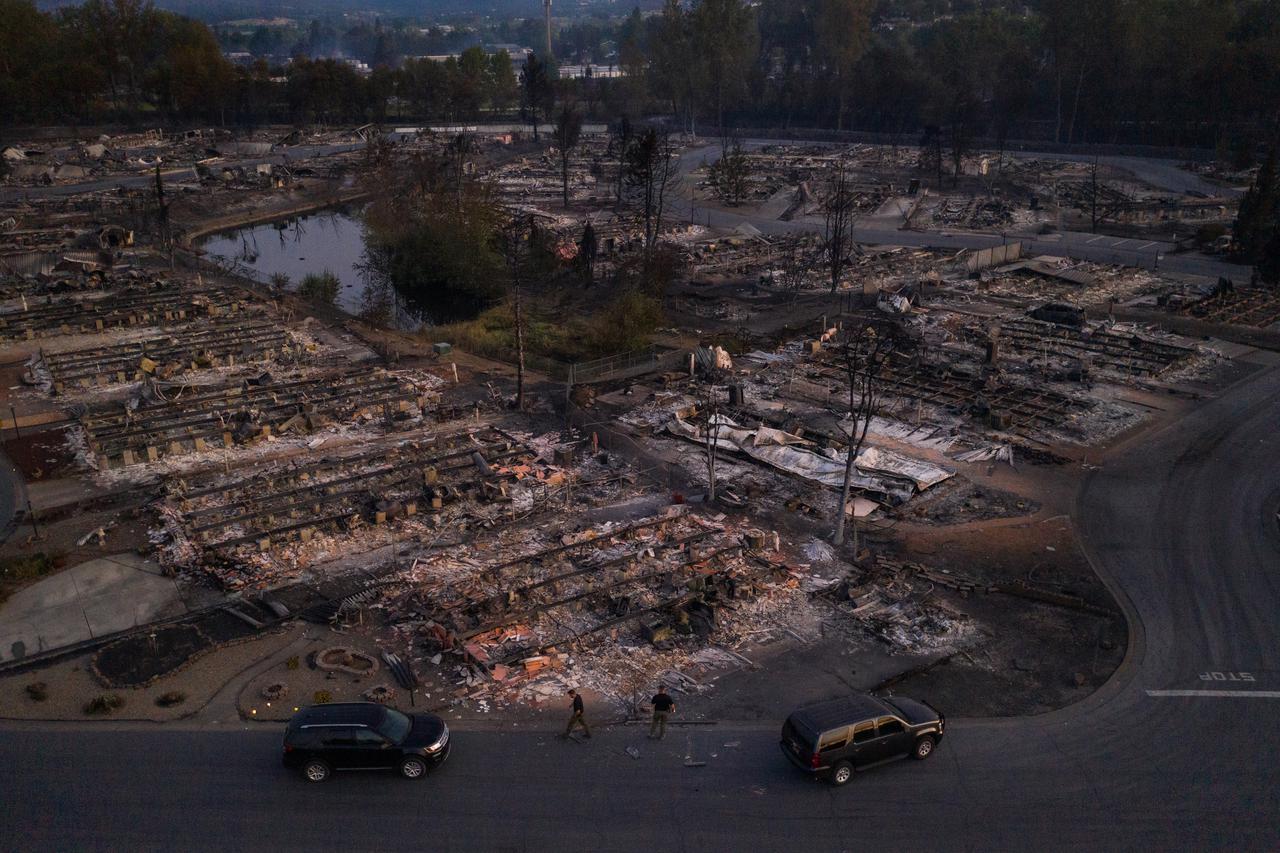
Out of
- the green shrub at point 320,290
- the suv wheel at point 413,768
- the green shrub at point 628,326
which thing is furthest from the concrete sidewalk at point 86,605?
the green shrub at point 320,290

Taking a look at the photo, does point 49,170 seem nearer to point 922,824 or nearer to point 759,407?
point 759,407

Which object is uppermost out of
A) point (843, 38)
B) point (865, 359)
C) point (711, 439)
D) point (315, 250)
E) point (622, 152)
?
point (843, 38)

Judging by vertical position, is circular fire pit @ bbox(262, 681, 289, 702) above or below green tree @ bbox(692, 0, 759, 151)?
below

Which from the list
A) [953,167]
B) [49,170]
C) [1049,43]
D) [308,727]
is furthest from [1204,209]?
[49,170]

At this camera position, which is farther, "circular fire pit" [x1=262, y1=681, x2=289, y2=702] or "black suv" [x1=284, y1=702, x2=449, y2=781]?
"circular fire pit" [x1=262, y1=681, x2=289, y2=702]

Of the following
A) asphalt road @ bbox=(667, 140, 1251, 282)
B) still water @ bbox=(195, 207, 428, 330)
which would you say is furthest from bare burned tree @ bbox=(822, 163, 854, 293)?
still water @ bbox=(195, 207, 428, 330)

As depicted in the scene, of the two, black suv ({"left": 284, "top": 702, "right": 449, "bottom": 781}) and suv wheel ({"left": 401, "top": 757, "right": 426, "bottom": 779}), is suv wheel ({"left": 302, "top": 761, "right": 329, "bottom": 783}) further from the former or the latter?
suv wheel ({"left": 401, "top": 757, "right": 426, "bottom": 779})

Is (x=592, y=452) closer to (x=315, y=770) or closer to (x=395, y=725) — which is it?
(x=395, y=725)

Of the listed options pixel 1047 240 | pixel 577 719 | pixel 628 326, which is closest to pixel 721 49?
pixel 1047 240
